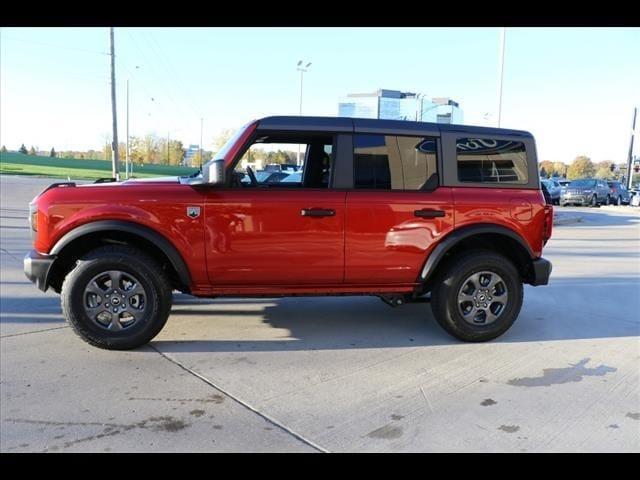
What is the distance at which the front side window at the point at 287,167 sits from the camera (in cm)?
437

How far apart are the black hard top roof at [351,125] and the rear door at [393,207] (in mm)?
36

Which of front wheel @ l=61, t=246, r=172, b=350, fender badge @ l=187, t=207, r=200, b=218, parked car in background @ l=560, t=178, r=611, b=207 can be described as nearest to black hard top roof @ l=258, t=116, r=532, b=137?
fender badge @ l=187, t=207, r=200, b=218

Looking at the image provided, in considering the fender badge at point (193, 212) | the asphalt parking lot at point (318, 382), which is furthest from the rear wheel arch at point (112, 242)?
the asphalt parking lot at point (318, 382)

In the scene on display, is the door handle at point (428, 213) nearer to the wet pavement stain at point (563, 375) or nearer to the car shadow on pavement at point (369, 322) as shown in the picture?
the car shadow on pavement at point (369, 322)

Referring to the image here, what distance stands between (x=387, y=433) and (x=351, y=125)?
2.62 meters

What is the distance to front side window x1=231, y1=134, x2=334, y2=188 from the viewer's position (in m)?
4.37

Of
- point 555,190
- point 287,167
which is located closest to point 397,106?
point 555,190

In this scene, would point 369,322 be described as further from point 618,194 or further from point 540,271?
point 618,194

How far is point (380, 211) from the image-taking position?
4289mm

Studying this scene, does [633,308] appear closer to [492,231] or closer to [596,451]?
[492,231]

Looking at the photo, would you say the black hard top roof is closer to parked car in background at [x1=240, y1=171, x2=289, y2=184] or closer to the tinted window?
the tinted window

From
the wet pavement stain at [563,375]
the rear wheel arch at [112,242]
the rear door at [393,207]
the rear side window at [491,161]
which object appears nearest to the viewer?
the wet pavement stain at [563,375]

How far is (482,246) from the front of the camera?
4746mm
